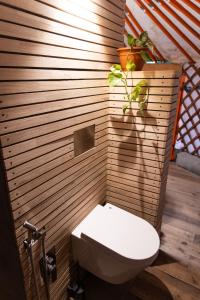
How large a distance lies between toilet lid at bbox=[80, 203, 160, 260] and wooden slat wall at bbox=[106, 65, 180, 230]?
11.3 inches

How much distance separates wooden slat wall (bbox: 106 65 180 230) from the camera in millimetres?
1399

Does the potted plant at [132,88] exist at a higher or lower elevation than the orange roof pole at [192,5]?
lower

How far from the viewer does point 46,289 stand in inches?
44.8

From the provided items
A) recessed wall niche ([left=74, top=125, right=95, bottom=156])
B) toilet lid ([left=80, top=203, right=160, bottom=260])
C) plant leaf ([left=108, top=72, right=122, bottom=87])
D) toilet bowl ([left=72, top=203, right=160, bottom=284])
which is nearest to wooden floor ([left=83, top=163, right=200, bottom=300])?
toilet bowl ([left=72, top=203, right=160, bottom=284])

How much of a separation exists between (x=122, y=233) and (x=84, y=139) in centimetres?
67

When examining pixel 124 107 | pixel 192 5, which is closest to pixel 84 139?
pixel 124 107

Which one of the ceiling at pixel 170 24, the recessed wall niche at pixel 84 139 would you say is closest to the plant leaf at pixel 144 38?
the recessed wall niche at pixel 84 139

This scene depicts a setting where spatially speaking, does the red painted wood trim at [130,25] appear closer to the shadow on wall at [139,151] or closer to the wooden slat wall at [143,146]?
the wooden slat wall at [143,146]

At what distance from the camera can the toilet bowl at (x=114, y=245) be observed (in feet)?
3.84

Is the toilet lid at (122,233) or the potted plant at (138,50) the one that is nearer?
the toilet lid at (122,233)

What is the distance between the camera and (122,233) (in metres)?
1.32

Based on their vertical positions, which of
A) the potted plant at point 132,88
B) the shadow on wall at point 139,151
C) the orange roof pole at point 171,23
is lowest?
the shadow on wall at point 139,151

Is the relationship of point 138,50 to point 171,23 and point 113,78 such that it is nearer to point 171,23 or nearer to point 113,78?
point 113,78

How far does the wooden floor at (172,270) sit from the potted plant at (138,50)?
1613mm
